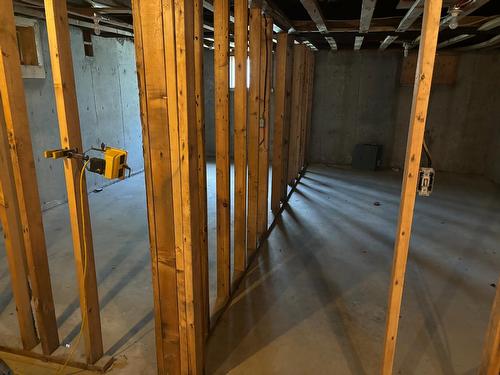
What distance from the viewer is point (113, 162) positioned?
1439 millimetres

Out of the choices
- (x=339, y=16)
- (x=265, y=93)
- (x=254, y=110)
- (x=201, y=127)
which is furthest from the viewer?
(x=339, y=16)

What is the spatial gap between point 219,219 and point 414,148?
1.29m

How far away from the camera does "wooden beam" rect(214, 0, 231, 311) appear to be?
6.25 ft

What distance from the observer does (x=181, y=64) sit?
1273 mm

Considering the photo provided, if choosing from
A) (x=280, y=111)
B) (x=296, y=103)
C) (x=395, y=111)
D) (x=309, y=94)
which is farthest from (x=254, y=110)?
(x=395, y=111)

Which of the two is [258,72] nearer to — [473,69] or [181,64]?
[181,64]

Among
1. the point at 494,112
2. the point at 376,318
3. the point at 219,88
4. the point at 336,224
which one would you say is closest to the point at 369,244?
the point at 336,224

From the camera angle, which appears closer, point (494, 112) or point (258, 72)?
→ point (258, 72)

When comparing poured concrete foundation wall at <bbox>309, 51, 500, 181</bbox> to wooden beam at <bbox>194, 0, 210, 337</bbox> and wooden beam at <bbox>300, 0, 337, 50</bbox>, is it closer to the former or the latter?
wooden beam at <bbox>300, 0, 337, 50</bbox>

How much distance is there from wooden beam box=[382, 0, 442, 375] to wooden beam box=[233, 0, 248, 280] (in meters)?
1.17

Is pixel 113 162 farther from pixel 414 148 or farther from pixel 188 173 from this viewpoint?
pixel 414 148

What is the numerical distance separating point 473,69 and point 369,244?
436cm

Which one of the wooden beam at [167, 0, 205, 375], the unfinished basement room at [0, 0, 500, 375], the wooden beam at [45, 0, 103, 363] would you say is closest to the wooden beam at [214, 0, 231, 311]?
the unfinished basement room at [0, 0, 500, 375]

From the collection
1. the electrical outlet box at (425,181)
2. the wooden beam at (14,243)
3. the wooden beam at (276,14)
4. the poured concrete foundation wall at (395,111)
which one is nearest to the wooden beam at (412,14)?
the wooden beam at (276,14)
